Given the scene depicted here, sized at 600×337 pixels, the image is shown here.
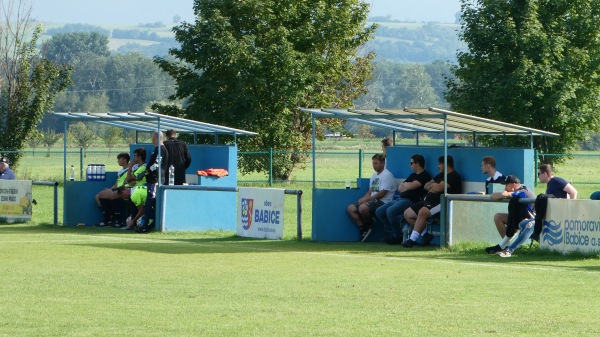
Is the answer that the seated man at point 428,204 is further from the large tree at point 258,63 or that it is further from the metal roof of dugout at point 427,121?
the large tree at point 258,63

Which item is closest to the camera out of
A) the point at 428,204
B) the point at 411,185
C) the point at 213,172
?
the point at 428,204

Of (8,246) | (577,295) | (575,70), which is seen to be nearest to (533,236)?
(577,295)

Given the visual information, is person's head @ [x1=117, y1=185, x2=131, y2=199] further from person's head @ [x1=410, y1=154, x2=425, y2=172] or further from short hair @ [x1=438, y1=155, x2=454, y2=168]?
short hair @ [x1=438, y1=155, x2=454, y2=168]

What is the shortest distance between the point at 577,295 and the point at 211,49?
109 feet

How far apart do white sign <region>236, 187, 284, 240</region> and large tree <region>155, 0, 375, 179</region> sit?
74.7 feet

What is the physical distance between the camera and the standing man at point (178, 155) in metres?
23.3

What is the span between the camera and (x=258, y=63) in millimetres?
45062

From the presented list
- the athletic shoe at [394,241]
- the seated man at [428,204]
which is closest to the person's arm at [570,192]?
the seated man at [428,204]

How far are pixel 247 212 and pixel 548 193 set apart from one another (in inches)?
231

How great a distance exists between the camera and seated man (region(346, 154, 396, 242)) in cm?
2070

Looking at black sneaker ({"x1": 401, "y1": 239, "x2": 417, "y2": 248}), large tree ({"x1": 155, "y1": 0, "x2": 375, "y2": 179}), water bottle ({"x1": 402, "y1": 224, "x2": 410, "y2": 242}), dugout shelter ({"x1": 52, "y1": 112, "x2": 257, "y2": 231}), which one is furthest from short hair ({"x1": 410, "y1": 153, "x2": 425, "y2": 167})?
large tree ({"x1": 155, "y1": 0, "x2": 375, "y2": 179})

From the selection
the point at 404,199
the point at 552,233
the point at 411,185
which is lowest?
the point at 552,233

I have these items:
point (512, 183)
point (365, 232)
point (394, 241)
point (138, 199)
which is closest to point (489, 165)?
point (512, 183)

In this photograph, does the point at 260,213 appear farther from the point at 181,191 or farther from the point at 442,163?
the point at 442,163
